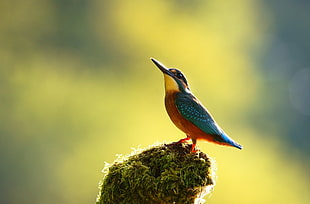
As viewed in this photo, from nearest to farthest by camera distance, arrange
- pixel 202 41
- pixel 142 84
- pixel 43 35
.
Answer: pixel 142 84
pixel 43 35
pixel 202 41

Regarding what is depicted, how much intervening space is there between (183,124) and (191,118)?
12 centimetres

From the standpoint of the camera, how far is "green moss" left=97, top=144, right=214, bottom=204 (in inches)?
157

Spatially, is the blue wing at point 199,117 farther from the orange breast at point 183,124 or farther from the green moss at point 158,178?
the green moss at point 158,178

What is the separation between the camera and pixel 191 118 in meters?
4.73

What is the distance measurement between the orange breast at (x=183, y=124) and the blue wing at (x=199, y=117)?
0.03 m

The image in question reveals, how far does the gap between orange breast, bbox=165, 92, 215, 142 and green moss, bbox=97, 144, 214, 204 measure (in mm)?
419

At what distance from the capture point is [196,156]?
14.0 feet

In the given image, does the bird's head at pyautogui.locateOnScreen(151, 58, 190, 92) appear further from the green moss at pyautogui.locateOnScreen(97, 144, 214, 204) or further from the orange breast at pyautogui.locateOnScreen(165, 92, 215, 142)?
the green moss at pyautogui.locateOnScreen(97, 144, 214, 204)

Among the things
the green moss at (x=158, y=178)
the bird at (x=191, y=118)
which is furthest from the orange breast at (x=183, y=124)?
the green moss at (x=158, y=178)

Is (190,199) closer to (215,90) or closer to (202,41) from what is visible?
(215,90)

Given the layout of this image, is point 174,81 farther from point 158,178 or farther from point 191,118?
point 158,178

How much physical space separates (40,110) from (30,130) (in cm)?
85

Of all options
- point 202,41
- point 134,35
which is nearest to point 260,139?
point 202,41

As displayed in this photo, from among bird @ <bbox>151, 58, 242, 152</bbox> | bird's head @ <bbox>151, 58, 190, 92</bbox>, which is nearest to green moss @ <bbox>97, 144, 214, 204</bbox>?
bird @ <bbox>151, 58, 242, 152</bbox>
